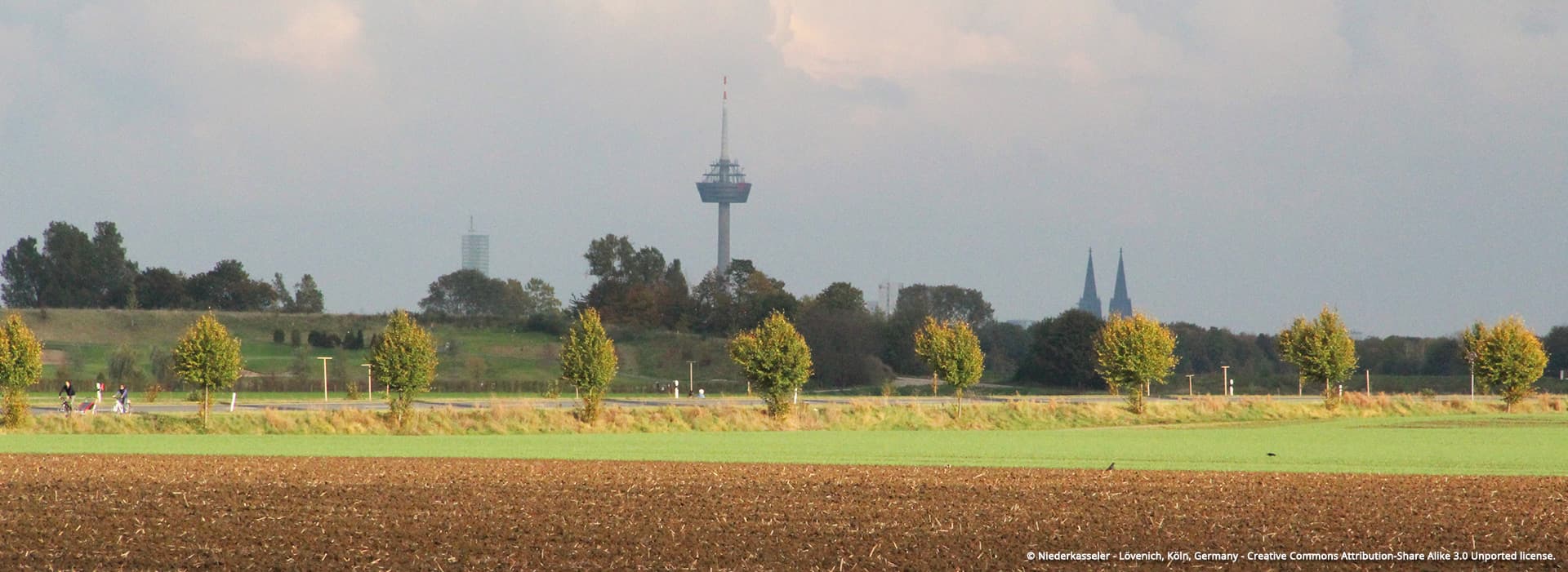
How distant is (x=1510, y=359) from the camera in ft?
223

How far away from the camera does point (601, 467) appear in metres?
30.8

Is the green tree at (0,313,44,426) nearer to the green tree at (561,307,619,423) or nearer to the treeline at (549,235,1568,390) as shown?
the green tree at (561,307,619,423)

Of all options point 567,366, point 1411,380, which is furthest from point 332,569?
point 1411,380

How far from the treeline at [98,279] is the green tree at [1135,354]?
87.6m

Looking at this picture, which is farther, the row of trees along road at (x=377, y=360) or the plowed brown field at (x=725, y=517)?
the row of trees along road at (x=377, y=360)

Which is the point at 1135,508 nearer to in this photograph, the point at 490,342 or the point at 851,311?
the point at 490,342

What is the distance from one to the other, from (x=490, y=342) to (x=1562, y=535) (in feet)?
340

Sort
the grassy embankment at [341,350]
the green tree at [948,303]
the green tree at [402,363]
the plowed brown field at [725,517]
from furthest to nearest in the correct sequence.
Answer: the green tree at [948,303] < the grassy embankment at [341,350] < the green tree at [402,363] < the plowed brown field at [725,517]

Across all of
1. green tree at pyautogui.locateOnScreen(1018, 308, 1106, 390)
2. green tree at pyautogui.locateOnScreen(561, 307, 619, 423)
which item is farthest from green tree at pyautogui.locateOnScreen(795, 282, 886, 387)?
green tree at pyautogui.locateOnScreen(561, 307, 619, 423)

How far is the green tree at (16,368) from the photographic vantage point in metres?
46.5

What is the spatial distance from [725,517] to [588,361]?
3289 cm

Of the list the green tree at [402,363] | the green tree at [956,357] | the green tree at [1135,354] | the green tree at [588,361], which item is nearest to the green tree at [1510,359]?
the green tree at [1135,354]

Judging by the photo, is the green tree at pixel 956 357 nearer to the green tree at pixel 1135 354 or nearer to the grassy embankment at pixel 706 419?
the grassy embankment at pixel 706 419

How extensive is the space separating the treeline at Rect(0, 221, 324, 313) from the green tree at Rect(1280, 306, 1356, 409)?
89755mm
